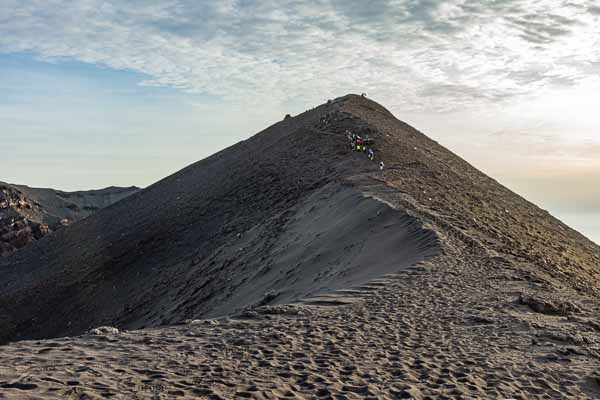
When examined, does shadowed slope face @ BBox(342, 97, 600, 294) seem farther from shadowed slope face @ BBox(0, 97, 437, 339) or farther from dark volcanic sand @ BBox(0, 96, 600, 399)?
shadowed slope face @ BBox(0, 97, 437, 339)

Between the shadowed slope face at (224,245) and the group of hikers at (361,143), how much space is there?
0.54 metres

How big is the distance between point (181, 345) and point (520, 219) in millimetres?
17683

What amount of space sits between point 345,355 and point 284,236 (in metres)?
11.3

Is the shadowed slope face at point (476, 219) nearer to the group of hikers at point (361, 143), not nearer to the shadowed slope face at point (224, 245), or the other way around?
the group of hikers at point (361, 143)

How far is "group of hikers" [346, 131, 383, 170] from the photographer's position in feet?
80.0

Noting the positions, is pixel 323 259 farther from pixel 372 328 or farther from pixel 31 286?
pixel 31 286

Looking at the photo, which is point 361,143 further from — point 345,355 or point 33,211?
point 33,211

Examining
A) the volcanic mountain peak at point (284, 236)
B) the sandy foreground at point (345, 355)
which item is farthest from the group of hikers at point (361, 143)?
the sandy foreground at point (345, 355)

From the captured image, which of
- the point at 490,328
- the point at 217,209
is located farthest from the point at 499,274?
the point at 217,209

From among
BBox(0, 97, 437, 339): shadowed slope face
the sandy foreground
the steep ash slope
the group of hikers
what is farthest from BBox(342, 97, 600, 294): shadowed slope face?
the steep ash slope

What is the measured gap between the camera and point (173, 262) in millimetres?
24031

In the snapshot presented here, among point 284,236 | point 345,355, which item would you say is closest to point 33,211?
point 284,236

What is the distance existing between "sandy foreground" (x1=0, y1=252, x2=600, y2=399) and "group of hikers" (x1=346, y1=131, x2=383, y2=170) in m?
14.3

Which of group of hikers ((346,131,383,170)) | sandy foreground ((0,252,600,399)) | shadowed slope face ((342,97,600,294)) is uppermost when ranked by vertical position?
group of hikers ((346,131,383,170))
